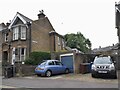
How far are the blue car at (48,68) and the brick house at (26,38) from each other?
Answer: 829 centimetres

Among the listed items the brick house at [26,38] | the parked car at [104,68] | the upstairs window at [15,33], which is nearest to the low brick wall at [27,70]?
the brick house at [26,38]

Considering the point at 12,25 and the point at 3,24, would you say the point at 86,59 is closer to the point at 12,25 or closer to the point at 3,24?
the point at 12,25

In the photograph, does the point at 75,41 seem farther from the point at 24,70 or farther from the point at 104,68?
the point at 104,68

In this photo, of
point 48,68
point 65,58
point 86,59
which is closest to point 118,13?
point 86,59

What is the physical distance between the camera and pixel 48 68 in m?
19.4

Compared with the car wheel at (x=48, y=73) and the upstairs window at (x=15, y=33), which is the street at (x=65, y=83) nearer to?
the car wheel at (x=48, y=73)

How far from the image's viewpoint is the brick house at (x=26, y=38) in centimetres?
2891

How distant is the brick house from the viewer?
28.9m

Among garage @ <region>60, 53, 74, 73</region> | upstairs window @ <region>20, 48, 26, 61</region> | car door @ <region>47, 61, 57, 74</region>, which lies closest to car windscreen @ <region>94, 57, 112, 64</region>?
car door @ <region>47, 61, 57, 74</region>

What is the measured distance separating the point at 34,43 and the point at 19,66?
26.5ft

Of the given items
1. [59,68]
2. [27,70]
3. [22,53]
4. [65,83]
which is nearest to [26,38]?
[22,53]

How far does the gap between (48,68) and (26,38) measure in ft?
35.6

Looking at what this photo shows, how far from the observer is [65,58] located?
23344 millimetres

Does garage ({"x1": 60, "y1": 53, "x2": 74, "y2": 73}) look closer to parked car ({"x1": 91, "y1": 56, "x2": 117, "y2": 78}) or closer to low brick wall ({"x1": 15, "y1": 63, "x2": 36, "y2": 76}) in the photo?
low brick wall ({"x1": 15, "y1": 63, "x2": 36, "y2": 76})
